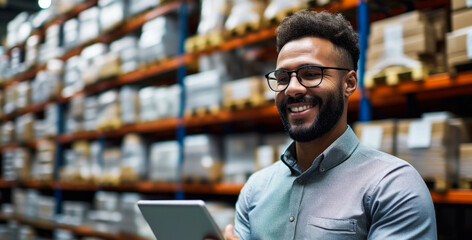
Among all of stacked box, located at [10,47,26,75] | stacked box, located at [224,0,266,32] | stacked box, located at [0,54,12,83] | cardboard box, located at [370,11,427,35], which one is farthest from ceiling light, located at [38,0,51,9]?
cardboard box, located at [370,11,427,35]

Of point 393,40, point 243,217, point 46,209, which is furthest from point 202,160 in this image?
point 46,209

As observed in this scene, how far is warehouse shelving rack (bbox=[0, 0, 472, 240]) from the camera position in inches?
124

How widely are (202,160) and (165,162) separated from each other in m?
0.66

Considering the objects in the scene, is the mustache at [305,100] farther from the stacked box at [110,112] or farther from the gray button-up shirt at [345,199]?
the stacked box at [110,112]

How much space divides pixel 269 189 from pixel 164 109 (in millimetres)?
3715

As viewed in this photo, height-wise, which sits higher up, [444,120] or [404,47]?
[404,47]

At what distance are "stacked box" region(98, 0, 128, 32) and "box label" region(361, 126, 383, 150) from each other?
4.21m

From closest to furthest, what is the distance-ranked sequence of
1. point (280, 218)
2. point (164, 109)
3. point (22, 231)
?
1. point (280, 218)
2. point (164, 109)
3. point (22, 231)

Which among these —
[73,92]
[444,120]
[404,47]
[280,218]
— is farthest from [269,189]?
[73,92]

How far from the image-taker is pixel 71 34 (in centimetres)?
773

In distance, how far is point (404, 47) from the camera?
319cm

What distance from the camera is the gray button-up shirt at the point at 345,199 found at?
5.07ft

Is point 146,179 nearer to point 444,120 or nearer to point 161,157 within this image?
point 161,157

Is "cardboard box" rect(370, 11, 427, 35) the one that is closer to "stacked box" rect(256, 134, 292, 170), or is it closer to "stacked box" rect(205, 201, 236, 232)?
"stacked box" rect(256, 134, 292, 170)
